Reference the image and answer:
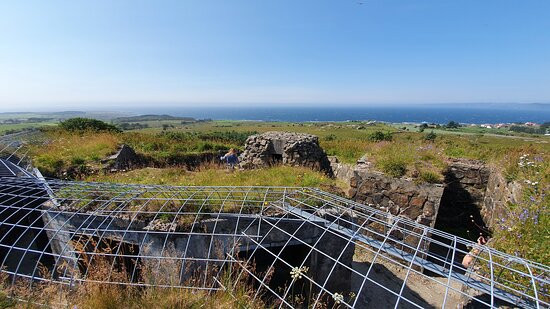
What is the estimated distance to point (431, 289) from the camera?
313 inches

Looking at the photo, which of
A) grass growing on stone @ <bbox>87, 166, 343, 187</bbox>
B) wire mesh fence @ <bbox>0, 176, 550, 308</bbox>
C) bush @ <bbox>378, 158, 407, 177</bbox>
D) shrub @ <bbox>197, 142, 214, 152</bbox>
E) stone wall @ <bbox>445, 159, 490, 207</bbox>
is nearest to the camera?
wire mesh fence @ <bbox>0, 176, 550, 308</bbox>

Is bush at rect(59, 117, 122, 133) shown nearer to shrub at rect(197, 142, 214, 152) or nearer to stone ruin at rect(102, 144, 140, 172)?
stone ruin at rect(102, 144, 140, 172)

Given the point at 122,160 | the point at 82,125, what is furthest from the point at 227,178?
the point at 82,125

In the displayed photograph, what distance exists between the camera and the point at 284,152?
43.5 feet

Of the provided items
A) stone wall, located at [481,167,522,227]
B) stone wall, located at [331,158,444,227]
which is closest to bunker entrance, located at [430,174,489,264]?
stone wall, located at [481,167,522,227]

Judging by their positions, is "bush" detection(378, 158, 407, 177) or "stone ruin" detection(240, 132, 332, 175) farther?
"stone ruin" detection(240, 132, 332, 175)

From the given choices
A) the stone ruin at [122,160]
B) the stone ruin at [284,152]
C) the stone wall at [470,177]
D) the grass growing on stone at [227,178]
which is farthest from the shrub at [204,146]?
the stone wall at [470,177]

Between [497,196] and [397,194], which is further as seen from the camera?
[397,194]

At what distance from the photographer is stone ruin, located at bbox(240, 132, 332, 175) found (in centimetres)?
1303

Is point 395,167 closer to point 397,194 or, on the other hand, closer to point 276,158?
point 397,194

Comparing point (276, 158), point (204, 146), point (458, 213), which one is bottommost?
point (458, 213)

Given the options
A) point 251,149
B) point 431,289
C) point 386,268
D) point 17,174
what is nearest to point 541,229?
point 431,289

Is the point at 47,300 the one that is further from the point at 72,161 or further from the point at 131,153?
the point at 131,153

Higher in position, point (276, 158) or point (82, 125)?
point (82, 125)
